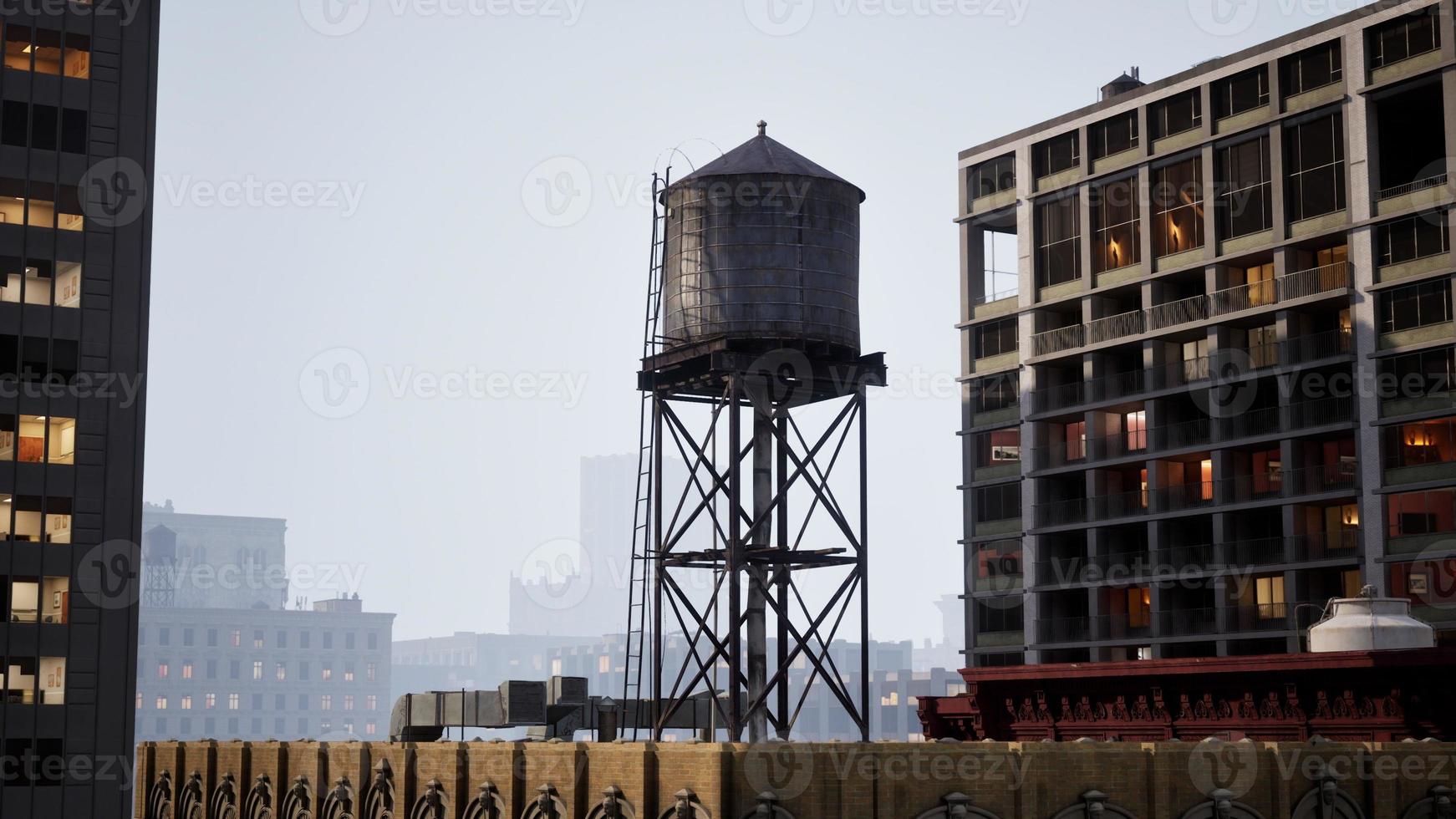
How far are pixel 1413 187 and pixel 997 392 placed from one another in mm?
24394

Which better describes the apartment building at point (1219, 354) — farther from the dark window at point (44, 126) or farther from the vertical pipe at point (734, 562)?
the dark window at point (44, 126)

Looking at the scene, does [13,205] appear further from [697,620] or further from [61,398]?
[697,620]

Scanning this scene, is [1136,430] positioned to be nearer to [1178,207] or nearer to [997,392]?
[997,392]

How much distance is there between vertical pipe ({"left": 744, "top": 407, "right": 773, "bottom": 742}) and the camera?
56.7 m

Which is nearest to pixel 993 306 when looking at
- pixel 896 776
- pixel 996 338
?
pixel 996 338

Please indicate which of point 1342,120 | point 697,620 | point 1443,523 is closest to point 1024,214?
point 1342,120

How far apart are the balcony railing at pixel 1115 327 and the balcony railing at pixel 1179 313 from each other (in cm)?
71

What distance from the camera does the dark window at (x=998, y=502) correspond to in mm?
87438

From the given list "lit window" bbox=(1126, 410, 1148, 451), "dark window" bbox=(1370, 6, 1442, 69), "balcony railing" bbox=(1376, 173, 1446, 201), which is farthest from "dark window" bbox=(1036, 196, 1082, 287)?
"dark window" bbox=(1370, 6, 1442, 69)

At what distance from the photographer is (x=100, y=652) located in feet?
234

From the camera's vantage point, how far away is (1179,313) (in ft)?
260

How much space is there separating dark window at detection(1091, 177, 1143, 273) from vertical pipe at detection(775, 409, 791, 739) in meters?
29.2

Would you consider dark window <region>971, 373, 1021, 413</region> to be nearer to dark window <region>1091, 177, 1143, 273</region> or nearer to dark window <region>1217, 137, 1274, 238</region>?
dark window <region>1091, 177, 1143, 273</region>

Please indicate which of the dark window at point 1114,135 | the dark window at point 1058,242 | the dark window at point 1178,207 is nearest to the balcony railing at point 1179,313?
the dark window at point 1178,207
